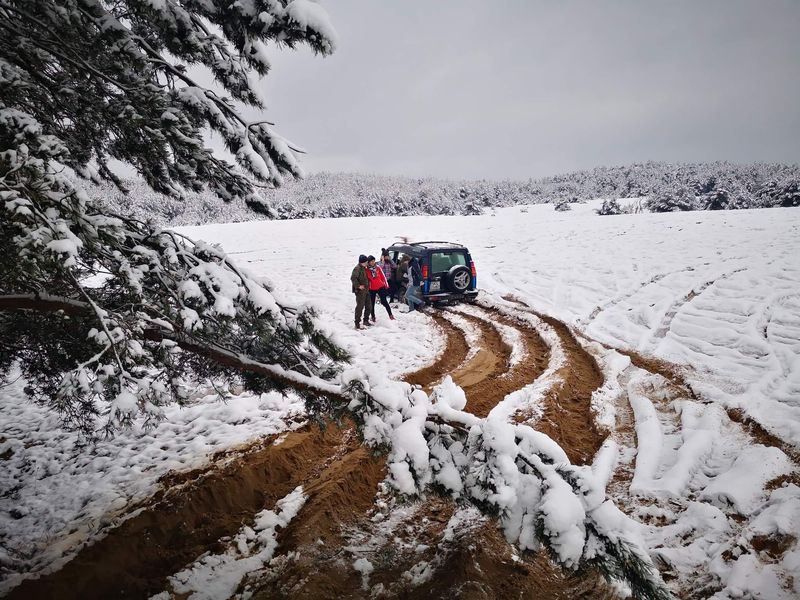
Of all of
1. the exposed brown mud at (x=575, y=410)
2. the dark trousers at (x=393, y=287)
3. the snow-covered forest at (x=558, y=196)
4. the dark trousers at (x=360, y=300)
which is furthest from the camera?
the snow-covered forest at (x=558, y=196)

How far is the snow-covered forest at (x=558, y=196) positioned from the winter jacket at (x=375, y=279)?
232 inches

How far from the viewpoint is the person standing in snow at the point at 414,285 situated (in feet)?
36.7

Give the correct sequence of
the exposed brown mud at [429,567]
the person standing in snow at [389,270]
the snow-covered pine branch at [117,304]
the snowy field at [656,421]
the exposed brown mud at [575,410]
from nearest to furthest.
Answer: the snow-covered pine branch at [117,304] → the exposed brown mud at [429,567] → the snowy field at [656,421] → the exposed brown mud at [575,410] → the person standing in snow at [389,270]

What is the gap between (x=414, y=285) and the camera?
1129 centimetres

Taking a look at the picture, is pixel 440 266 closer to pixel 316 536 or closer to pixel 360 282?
pixel 360 282

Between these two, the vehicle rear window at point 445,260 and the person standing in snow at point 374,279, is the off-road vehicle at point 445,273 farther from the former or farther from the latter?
the person standing in snow at point 374,279

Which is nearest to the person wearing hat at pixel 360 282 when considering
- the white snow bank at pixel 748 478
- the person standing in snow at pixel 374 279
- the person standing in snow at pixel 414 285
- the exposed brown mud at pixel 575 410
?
the person standing in snow at pixel 374 279

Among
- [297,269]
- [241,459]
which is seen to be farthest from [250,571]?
[297,269]

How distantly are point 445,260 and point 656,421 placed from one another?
708 centimetres

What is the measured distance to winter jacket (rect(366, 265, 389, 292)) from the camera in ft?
31.8

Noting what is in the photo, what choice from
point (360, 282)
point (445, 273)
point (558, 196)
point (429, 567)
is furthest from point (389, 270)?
point (558, 196)

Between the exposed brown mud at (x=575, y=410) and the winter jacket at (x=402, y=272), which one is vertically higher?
the winter jacket at (x=402, y=272)

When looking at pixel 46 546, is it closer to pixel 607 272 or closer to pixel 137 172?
pixel 137 172

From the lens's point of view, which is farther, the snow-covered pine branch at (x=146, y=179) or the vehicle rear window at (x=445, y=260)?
the vehicle rear window at (x=445, y=260)
